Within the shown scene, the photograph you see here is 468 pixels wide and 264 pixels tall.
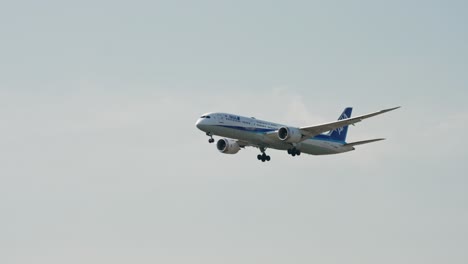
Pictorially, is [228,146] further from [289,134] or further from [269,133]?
[289,134]

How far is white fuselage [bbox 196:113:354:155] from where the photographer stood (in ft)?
276

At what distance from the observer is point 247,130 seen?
3356 inches

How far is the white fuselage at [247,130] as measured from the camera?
3312 inches

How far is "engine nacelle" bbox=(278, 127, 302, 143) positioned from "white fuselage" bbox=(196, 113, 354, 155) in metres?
0.69

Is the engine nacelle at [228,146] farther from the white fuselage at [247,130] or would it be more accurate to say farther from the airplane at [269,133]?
the white fuselage at [247,130]

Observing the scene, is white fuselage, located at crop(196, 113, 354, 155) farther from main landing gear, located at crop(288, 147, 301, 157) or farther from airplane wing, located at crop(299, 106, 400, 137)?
airplane wing, located at crop(299, 106, 400, 137)

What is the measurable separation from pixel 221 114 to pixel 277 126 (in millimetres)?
6880

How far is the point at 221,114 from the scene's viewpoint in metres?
84.8

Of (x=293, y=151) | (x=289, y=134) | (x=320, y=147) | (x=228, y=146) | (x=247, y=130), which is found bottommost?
(x=293, y=151)

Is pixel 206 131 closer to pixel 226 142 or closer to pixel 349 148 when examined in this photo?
pixel 226 142

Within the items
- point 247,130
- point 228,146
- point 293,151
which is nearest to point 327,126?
point 293,151

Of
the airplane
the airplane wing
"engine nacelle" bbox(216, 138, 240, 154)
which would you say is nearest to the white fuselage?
the airplane

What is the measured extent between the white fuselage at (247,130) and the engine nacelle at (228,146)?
375 centimetres

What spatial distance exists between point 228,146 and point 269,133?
794cm
